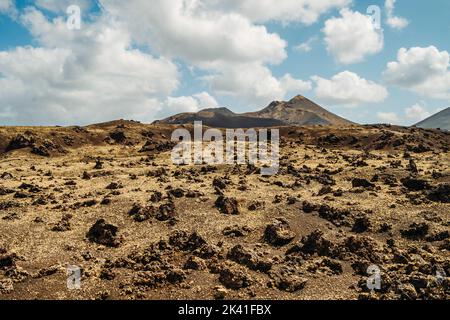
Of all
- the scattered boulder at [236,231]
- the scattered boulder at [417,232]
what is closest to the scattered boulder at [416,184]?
the scattered boulder at [417,232]

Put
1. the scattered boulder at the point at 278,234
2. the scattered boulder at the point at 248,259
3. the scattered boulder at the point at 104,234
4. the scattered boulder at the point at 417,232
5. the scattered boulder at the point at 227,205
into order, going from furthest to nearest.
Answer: the scattered boulder at the point at 227,205 → the scattered boulder at the point at 417,232 → the scattered boulder at the point at 278,234 → the scattered boulder at the point at 104,234 → the scattered boulder at the point at 248,259

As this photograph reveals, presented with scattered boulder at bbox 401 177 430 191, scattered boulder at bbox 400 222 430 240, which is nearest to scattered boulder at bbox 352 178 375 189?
scattered boulder at bbox 401 177 430 191

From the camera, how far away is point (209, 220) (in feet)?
121

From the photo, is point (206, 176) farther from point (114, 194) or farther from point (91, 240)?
point (91, 240)

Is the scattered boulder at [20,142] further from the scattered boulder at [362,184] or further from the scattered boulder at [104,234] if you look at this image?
the scattered boulder at [362,184]

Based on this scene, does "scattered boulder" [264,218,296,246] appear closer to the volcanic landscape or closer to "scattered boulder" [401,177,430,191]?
the volcanic landscape

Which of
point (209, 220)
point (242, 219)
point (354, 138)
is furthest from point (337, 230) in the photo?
point (354, 138)

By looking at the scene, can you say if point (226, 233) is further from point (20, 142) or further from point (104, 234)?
point (20, 142)

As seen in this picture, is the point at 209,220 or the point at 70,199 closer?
the point at 209,220

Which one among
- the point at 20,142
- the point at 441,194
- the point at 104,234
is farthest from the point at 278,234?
the point at 20,142

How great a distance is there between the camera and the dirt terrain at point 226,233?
25844mm

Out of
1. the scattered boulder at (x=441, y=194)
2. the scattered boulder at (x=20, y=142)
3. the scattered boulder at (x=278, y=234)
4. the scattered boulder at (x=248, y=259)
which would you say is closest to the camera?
the scattered boulder at (x=248, y=259)

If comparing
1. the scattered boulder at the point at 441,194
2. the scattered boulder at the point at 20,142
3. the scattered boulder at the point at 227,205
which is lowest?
the scattered boulder at the point at 227,205

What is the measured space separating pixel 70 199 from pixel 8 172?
78.6ft
